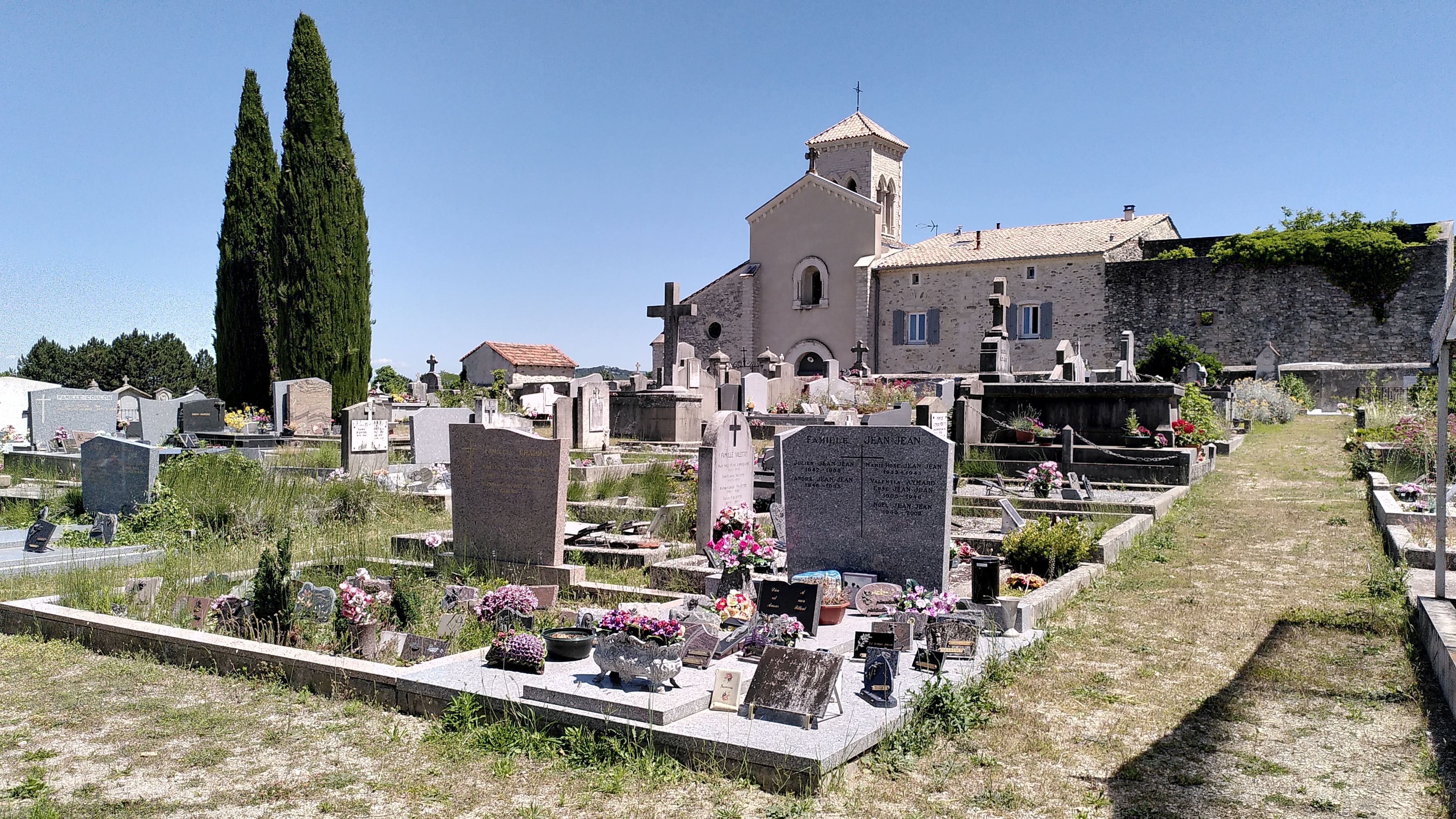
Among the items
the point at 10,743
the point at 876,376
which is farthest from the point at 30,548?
the point at 876,376

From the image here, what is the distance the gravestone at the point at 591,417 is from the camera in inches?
690

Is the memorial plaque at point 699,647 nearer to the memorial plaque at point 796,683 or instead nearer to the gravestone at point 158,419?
the memorial plaque at point 796,683

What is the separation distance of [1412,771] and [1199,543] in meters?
5.37

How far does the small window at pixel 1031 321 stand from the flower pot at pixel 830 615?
103 feet

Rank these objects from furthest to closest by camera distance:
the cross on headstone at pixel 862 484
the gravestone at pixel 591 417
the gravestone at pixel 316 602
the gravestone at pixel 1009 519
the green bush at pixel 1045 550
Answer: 1. the gravestone at pixel 591 417
2. the gravestone at pixel 1009 519
3. the green bush at pixel 1045 550
4. the cross on headstone at pixel 862 484
5. the gravestone at pixel 316 602

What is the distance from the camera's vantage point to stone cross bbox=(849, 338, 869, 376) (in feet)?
100

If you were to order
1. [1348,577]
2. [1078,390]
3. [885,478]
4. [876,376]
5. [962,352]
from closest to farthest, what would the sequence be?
[885,478], [1348,577], [1078,390], [876,376], [962,352]

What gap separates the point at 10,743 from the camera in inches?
161

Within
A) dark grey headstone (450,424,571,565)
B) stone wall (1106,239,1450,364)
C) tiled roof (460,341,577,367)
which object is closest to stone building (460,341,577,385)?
tiled roof (460,341,577,367)

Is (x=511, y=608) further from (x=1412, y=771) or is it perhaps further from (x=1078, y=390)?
(x=1078, y=390)

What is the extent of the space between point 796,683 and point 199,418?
63.2 ft

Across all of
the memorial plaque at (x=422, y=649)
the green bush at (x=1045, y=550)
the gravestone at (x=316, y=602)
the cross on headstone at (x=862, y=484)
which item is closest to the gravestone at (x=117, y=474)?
the gravestone at (x=316, y=602)

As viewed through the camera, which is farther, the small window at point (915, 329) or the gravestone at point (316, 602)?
the small window at point (915, 329)

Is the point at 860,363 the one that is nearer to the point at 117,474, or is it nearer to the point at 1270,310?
the point at 1270,310
